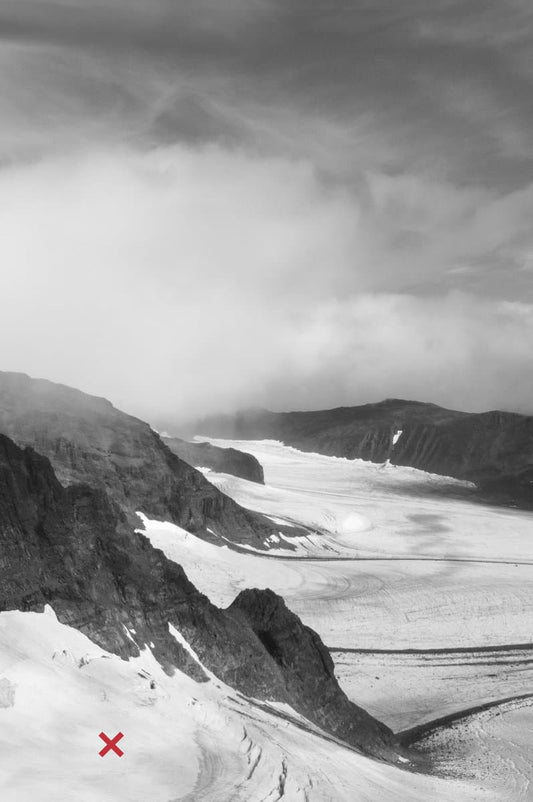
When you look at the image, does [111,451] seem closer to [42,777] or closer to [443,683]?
[443,683]

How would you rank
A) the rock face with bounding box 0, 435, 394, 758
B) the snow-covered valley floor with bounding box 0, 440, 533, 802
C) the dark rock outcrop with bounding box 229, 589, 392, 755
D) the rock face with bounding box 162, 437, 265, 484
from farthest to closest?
the rock face with bounding box 162, 437, 265, 484 < the dark rock outcrop with bounding box 229, 589, 392, 755 < the rock face with bounding box 0, 435, 394, 758 < the snow-covered valley floor with bounding box 0, 440, 533, 802

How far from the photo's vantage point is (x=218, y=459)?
140 m

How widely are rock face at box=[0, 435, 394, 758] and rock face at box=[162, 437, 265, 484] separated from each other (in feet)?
318

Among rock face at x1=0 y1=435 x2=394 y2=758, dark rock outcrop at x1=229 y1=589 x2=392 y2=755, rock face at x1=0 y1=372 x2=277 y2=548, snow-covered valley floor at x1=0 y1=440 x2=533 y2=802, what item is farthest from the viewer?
rock face at x1=0 y1=372 x2=277 y2=548

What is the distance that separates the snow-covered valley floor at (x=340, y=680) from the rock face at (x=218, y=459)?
41414 mm

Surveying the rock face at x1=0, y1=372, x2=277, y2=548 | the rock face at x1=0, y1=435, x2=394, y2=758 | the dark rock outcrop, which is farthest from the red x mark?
the rock face at x1=0, y1=372, x2=277, y2=548

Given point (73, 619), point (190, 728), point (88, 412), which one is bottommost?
point (190, 728)

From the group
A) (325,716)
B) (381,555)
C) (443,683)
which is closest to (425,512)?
(381,555)

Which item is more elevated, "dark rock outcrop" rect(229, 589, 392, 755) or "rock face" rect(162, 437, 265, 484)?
"rock face" rect(162, 437, 265, 484)

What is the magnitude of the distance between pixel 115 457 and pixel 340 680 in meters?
52.3

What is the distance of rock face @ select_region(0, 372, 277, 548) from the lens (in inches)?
3408

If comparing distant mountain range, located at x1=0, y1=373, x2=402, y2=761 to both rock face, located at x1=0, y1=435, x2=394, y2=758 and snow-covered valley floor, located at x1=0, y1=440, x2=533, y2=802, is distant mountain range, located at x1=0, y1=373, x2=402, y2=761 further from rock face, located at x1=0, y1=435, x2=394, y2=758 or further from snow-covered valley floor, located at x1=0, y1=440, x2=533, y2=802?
snow-covered valley floor, located at x1=0, y1=440, x2=533, y2=802

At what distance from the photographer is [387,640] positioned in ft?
177

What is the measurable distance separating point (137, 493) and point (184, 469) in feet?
35.7
